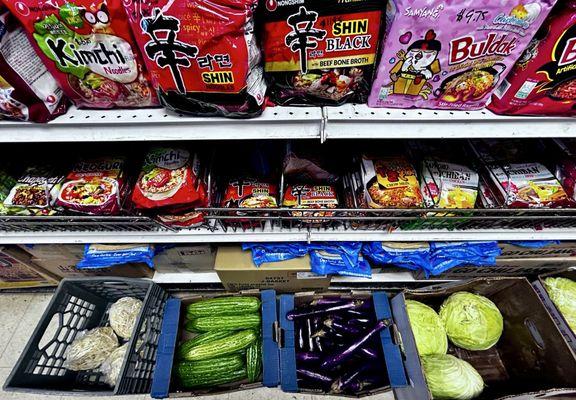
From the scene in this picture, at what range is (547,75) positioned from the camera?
76 cm

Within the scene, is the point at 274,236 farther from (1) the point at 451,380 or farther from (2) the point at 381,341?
(1) the point at 451,380

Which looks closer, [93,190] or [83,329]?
[93,190]

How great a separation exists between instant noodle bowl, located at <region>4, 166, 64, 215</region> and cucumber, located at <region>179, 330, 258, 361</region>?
2.59 ft

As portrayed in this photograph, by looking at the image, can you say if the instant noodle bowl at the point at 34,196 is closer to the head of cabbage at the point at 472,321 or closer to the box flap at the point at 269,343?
the box flap at the point at 269,343

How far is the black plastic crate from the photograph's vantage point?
122 cm

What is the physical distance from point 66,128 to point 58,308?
912 mm

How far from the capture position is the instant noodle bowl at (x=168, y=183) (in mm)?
1022

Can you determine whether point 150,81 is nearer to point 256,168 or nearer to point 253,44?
point 253,44

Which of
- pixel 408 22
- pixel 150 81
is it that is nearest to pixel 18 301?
pixel 150 81

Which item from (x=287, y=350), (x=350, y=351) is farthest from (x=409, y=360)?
(x=287, y=350)

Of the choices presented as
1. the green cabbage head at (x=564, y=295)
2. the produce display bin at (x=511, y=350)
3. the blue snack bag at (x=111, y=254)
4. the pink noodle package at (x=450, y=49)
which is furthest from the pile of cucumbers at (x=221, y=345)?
the green cabbage head at (x=564, y=295)

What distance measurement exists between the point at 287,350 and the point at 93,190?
3.23ft

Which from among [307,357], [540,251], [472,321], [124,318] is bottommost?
[307,357]

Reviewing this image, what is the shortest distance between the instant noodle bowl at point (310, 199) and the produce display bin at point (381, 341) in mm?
491
